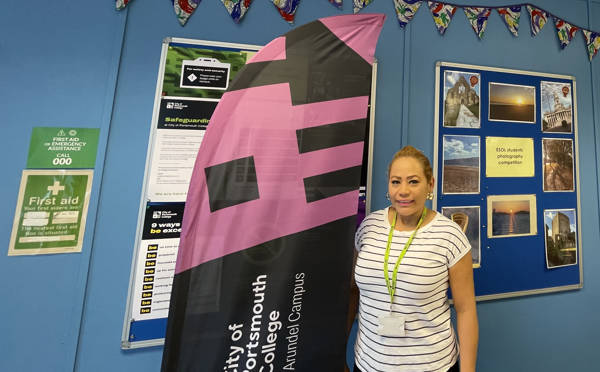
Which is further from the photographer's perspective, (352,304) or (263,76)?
(352,304)

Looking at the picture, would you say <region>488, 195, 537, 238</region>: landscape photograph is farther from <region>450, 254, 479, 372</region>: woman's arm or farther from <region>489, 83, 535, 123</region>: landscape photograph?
<region>450, 254, 479, 372</region>: woman's arm

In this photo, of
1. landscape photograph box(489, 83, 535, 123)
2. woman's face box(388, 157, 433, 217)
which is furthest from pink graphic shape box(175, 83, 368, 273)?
landscape photograph box(489, 83, 535, 123)

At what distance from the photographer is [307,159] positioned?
2.39 feet

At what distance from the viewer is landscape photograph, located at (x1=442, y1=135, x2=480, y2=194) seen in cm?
121

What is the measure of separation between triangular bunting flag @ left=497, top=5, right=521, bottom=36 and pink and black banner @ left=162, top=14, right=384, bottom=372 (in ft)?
3.94

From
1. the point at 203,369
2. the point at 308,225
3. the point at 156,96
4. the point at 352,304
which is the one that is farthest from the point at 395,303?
the point at 156,96

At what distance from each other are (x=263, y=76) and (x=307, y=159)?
29 centimetres

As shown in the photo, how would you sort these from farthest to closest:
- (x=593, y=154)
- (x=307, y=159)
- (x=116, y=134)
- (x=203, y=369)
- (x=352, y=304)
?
(x=593, y=154), (x=116, y=134), (x=352, y=304), (x=307, y=159), (x=203, y=369)

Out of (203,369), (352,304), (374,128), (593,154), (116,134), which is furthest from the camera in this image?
(593,154)

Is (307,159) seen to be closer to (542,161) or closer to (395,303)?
(395,303)

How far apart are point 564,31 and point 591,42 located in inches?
9.3

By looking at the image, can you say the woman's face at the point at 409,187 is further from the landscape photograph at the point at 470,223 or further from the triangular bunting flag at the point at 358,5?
the triangular bunting flag at the point at 358,5

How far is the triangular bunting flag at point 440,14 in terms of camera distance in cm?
125

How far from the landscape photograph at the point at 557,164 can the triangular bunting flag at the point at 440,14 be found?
89 cm
